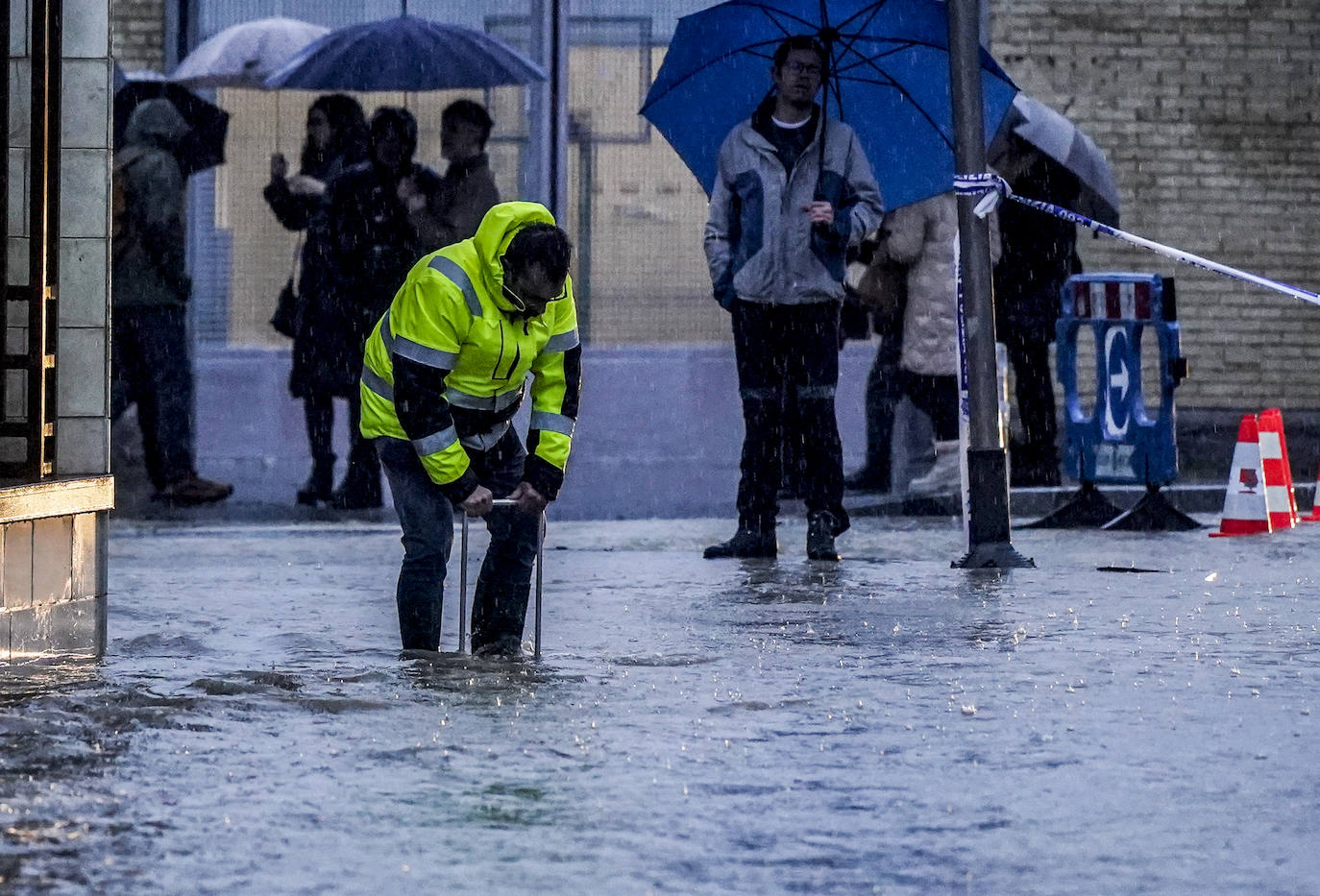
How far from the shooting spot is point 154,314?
14.1 m

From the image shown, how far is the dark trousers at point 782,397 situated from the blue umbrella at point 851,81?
110 centimetres

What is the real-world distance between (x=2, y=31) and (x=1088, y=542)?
229 inches

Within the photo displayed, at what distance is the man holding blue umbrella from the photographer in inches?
432

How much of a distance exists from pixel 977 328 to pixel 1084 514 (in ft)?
7.88

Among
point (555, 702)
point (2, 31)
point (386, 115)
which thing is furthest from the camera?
point (386, 115)

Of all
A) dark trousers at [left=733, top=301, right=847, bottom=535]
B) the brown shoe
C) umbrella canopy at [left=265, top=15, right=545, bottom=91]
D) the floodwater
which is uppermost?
umbrella canopy at [left=265, top=15, right=545, bottom=91]

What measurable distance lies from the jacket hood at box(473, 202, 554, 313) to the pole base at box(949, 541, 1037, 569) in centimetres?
357

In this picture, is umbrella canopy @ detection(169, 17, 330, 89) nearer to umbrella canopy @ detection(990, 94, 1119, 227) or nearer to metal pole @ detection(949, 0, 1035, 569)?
umbrella canopy @ detection(990, 94, 1119, 227)

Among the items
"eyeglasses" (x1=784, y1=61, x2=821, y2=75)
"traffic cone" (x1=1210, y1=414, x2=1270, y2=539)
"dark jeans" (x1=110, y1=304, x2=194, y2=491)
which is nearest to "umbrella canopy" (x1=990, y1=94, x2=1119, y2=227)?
"traffic cone" (x1=1210, y1=414, x2=1270, y2=539)

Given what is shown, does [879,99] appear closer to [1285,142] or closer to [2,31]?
[2,31]

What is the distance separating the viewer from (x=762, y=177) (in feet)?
36.2

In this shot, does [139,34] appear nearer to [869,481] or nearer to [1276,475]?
[869,481]

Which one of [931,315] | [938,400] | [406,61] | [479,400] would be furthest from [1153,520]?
[479,400]

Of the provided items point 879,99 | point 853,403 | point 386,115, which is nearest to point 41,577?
point 879,99
